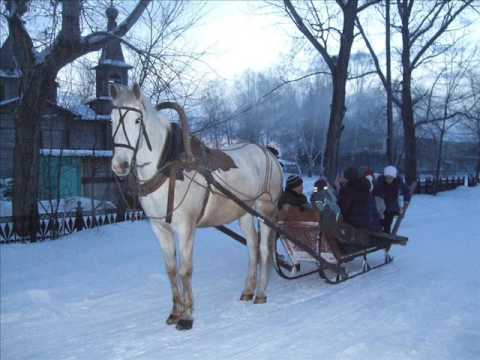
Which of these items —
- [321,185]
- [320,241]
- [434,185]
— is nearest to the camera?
[320,241]

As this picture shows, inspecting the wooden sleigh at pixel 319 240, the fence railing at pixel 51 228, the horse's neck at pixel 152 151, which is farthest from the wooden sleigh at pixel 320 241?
the fence railing at pixel 51 228

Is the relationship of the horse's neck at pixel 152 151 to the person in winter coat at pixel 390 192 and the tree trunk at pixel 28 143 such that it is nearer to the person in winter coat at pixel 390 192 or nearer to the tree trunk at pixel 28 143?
the person in winter coat at pixel 390 192

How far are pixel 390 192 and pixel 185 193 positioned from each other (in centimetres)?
572

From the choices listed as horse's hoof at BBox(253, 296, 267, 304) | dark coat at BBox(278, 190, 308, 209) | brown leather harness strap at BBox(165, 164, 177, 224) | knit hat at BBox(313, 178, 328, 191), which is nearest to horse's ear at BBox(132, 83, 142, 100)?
brown leather harness strap at BBox(165, 164, 177, 224)

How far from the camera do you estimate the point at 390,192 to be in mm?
9469

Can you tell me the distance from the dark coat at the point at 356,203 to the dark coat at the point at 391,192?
80.3 inches

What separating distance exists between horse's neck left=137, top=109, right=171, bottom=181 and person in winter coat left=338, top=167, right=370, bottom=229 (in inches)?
146

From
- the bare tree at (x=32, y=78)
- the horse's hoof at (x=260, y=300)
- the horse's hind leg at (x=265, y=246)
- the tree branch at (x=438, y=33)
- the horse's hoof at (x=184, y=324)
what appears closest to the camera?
the horse's hoof at (x=184, y=324)

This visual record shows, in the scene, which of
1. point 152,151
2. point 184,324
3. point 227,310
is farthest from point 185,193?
point 227,310

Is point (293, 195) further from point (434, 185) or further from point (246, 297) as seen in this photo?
point (434, 185)

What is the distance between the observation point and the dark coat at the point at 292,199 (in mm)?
7059

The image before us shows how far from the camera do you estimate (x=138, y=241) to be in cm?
1043

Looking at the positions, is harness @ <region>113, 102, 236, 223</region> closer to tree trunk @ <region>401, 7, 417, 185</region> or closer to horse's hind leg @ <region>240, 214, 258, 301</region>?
horse's hind leg @ <region>240, 214, 258, 301</region>

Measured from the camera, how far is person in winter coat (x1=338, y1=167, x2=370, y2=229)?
7.47m
